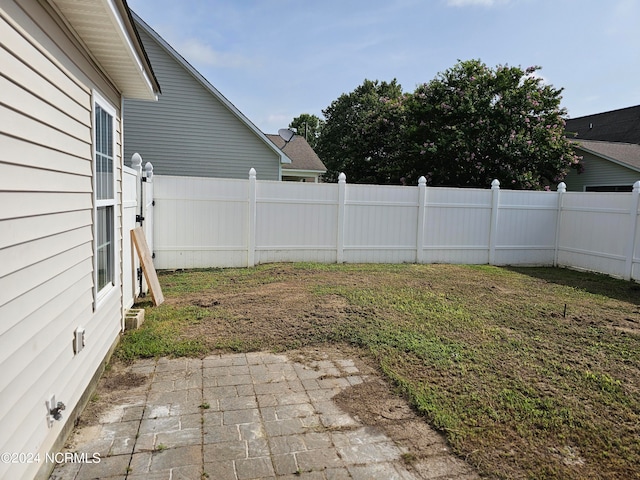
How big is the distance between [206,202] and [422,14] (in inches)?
232

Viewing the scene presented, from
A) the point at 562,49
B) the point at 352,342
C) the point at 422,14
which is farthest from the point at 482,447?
the point at 562,49

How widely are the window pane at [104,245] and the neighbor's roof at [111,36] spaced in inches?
47.6

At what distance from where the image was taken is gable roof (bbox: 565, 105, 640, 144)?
1916cm

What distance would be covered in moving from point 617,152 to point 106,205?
1708 centimetres

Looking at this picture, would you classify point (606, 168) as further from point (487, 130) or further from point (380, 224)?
point (380, 224)

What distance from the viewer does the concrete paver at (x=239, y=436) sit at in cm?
231

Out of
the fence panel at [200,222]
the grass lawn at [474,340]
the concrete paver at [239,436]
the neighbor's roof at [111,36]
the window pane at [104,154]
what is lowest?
the concrete paver at [239,436]

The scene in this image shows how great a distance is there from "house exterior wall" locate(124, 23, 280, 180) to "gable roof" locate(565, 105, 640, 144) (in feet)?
47.6

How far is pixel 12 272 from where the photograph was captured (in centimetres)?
185

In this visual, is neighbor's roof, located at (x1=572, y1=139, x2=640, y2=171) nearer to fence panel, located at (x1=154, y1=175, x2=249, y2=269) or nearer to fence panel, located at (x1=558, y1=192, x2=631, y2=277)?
fence panel, located at (x1=558, y1=192, x2=631, y2=277)

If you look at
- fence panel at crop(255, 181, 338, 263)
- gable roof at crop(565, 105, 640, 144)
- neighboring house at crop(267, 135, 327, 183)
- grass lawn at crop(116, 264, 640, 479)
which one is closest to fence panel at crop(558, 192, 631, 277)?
grass lawn at crop(116, 264, 640, 479)

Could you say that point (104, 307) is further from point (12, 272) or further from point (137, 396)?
point (12, 272)

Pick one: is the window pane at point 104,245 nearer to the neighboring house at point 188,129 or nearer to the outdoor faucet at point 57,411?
the outdoor faucet at point 57,411

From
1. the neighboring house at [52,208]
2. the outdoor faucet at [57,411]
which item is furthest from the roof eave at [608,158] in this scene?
the outdoor faucet at [57,411]
